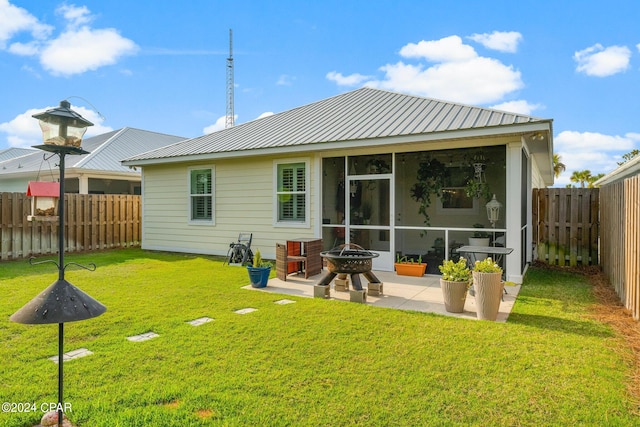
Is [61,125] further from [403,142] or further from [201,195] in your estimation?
[201,195]

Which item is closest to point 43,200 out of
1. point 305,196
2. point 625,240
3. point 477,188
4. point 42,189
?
point 42,189

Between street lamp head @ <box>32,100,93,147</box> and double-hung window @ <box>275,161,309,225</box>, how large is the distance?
20.7 ft

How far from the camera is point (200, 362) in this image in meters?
3.20

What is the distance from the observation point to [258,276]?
620cm

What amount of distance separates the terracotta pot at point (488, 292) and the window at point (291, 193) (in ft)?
16.1

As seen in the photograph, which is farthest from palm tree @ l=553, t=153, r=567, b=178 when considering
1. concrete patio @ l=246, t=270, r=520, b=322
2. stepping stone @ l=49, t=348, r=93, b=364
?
stepping stone @ l=49, t=348, r=93, b=364

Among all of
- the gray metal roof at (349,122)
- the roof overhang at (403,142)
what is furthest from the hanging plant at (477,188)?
the gray metal roof at (349,122)

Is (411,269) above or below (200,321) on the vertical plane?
above

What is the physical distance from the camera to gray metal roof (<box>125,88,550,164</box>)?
7.27 m

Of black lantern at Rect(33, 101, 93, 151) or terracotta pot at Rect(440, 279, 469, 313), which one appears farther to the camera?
terracotta pot at Rect(440, 279, 469, 313)

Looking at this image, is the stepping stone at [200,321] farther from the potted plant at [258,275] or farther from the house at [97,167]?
the house at [97,167]

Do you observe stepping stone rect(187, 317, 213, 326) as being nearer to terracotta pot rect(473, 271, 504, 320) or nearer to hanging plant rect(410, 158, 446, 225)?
terracotta pot rect(473, 271, 504, 320)

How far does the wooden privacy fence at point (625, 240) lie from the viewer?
445 centimetres

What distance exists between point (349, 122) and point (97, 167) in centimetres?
1091
